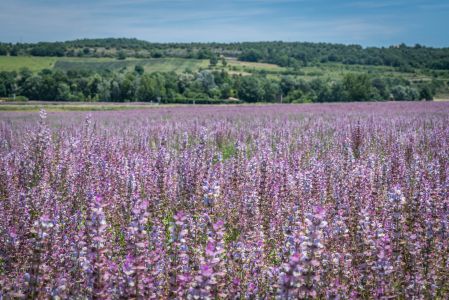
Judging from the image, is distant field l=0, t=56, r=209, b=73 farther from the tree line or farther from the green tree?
the green tree

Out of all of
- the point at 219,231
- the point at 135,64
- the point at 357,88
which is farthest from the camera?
the point at 135,64

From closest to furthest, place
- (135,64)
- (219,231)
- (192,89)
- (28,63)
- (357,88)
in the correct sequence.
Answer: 1. (219,231)
2. (357,88)
3. (192,89)
4. (28,63)
5. (135,64)

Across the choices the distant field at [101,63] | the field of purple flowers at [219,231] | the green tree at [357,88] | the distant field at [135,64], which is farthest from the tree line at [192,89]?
the field of purple flowers at [219,231]

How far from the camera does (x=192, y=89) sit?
3002 inches

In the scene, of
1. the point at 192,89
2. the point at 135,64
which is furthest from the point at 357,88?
the point at 135,64

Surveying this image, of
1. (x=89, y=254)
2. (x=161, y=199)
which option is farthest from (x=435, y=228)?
(x=161, y=199)

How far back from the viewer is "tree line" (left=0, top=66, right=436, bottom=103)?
66.9 m

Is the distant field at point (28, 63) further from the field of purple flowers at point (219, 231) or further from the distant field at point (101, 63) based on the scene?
the field of purple flowers at point (219, 231)

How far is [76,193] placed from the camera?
25.2 ft

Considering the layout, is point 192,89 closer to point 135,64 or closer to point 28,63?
point 135,64

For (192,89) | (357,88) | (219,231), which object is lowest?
(219,231)

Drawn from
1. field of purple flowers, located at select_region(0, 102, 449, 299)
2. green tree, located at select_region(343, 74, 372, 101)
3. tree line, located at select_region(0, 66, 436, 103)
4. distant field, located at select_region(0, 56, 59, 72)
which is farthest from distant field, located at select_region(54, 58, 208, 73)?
field of purple flowers, located at select_region(0, 102, 449, 299)

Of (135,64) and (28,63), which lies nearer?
(28,63)

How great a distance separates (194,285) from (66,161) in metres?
7.09
